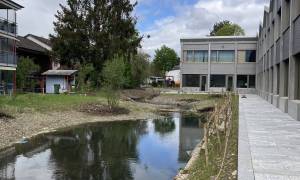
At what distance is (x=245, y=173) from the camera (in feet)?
25.4

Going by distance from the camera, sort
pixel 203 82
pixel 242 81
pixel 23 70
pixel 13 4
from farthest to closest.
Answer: pixel 203 82
pixel 242 81
pixel 23 70
pixel 13 4

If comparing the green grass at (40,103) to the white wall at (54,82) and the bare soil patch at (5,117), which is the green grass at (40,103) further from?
the white wall at (54,82)

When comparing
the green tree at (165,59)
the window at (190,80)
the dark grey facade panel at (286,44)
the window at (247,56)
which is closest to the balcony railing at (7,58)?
the dark grey facade panel at (286,44)

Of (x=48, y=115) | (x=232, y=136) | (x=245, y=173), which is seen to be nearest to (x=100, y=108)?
(x=48, y=115)

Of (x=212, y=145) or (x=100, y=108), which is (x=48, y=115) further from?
(x=212, y=145)

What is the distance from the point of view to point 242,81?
2058 inches

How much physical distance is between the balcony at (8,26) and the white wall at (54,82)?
9.22m

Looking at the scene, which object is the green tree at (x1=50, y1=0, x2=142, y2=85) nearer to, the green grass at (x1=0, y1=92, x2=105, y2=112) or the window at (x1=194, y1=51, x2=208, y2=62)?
the window at (x1=194, y1=51, x2=208, y2=62)

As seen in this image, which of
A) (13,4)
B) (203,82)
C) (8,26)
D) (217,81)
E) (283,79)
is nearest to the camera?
(283,79)

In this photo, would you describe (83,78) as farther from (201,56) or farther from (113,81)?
(201,56)

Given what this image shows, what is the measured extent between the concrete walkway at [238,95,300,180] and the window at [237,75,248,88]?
3667cm

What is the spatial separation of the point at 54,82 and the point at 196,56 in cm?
1924

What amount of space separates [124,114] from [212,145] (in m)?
16.3

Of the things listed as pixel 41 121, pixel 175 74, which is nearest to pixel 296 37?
pixel 41 121
